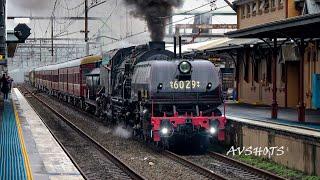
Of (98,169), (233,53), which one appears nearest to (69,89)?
(233,53)

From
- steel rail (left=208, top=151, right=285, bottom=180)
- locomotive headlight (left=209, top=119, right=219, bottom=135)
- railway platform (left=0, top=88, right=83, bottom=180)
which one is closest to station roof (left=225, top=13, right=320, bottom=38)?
locomotive headlight (left=209, top=119, right=219, bottom=135)

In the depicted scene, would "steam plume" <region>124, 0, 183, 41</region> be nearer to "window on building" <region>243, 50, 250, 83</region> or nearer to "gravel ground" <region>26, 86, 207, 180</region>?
"gravel ground" <region>26, 86, 207, 180</region>

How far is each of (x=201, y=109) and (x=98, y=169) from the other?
3482mm

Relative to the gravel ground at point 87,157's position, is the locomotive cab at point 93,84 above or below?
above

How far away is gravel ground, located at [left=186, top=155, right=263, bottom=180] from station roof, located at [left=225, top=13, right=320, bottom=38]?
350 cm

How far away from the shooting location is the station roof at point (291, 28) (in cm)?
1181

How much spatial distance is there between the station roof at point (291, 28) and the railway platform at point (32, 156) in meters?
5.83

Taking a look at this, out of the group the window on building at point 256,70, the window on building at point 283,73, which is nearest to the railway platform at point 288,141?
the window on building at point 283,73

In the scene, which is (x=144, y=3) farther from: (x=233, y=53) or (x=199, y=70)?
(x=233, y=53)

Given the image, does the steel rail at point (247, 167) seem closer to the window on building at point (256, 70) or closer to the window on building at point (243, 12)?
the window on building at point (256, 70)

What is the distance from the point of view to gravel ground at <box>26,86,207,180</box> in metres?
10.9

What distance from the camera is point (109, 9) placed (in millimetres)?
24656

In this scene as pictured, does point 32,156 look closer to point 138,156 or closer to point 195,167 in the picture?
point 138,156

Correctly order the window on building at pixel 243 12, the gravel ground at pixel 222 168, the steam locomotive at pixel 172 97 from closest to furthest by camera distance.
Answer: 1. the gravel ground at pixel 222 168
2. the steam locomotive at pixel 172 97
3. the window on building at pixel 243 12
